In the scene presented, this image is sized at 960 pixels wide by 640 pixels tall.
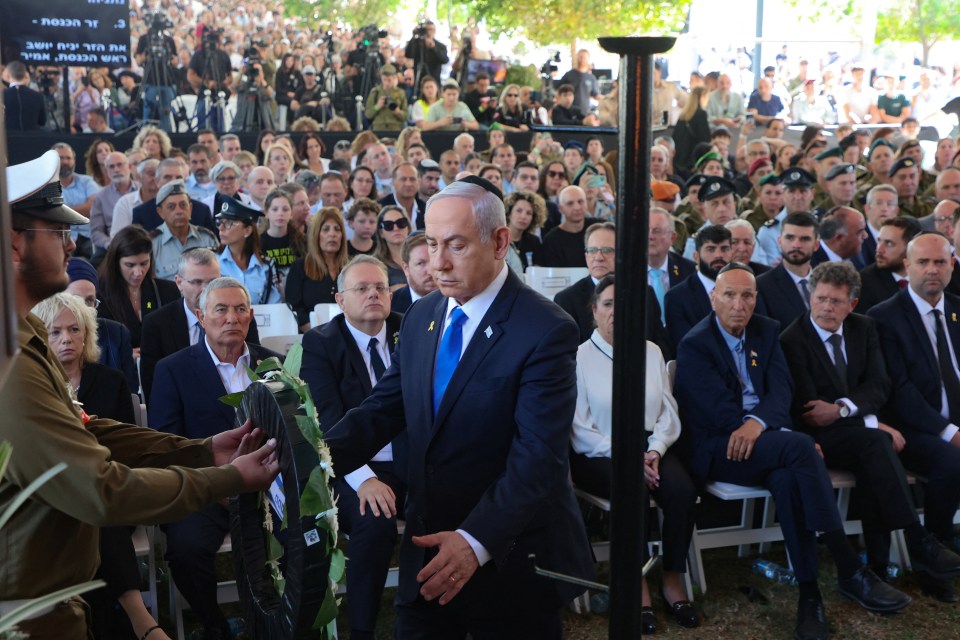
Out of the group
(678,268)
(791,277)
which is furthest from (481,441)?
(678,268)

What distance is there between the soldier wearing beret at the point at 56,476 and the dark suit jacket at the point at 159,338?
10.9 feet

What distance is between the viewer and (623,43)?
1347mm

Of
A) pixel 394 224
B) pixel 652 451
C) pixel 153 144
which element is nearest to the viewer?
pixel 652 451

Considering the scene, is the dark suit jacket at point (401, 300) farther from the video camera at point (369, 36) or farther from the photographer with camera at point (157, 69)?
the video camera at point (369, 36)

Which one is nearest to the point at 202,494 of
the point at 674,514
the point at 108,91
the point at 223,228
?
the point at 674,514

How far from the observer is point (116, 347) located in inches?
217

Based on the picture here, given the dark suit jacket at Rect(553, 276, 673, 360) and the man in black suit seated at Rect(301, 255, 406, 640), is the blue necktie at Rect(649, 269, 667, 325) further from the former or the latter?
the man in black suit seated at Rect(301, 255, 406, 640)

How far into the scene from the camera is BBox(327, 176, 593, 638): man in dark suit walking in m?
2.55

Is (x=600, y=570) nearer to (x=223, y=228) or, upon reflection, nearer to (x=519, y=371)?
(x=519, y=371)

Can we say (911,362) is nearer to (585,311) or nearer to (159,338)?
(585,311)

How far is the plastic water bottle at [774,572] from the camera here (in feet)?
17.3

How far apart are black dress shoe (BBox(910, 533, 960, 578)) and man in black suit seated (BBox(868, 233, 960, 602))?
0.28 ft

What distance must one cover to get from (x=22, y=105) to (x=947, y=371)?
12370 millimetres

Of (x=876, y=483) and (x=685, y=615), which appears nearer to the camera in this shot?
(x=685, y=615)
